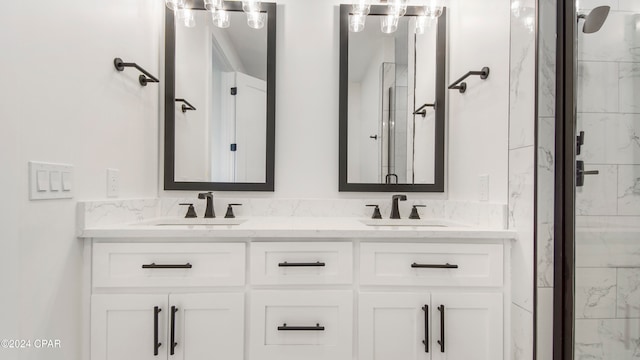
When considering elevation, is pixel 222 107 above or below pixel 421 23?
below

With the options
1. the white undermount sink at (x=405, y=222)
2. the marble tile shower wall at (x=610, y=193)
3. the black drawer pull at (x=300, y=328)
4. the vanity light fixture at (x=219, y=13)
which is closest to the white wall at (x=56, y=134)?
the vanity light fixture at (x=219, y=13)

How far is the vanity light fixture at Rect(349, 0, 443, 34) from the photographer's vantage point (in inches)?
64.7

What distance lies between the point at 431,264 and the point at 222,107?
1333 millimetres

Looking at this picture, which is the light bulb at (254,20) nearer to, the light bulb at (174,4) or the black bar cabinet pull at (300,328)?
the light bulb at (174,4)

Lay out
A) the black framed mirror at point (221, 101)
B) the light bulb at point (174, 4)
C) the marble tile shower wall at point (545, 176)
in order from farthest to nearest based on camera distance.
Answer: the black framed mirror at point (221, 101) < the light bulb at point (174, 4) < the marble tile shower wall at point (545, 176)

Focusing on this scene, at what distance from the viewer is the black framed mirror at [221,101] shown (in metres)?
1.69

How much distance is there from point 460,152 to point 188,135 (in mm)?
1506

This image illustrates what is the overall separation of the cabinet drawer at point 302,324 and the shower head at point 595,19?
127 cm

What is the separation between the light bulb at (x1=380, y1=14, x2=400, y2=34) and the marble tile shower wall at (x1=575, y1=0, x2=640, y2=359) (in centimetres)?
88

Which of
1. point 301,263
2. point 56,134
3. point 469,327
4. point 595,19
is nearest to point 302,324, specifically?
point 301,263

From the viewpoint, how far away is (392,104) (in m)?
1.72

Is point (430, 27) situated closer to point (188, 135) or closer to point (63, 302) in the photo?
point (188, 135)

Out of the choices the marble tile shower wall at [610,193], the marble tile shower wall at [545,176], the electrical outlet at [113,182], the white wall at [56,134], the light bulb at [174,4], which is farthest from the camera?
the light bulb at [174,4]

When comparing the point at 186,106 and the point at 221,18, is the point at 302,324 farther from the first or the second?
the point at 221,18
